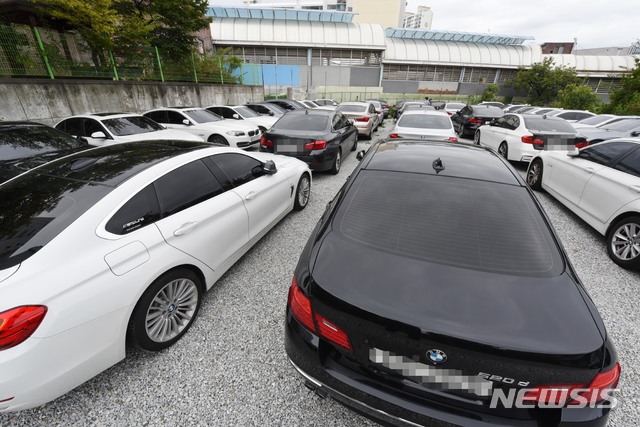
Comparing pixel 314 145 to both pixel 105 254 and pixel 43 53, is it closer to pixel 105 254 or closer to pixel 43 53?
pixel 105 254

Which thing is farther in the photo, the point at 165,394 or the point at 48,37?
the point at 48,37

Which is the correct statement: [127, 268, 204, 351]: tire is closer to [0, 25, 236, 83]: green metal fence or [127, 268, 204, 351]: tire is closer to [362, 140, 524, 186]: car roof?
[362, 140, 524, 186]: car roof

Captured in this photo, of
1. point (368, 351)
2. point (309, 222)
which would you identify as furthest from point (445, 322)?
point (309, 222)

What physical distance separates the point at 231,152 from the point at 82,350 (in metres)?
2.35

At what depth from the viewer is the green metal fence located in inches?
305

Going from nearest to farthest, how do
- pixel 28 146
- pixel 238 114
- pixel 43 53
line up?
pixel 28 146 < pixel 43 53 < pixel 238 114

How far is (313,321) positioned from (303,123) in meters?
5.75

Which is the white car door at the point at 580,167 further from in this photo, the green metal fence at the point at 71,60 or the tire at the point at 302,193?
the green metal fence at the point at 71,60

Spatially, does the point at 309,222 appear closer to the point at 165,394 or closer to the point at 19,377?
the point at 165,394

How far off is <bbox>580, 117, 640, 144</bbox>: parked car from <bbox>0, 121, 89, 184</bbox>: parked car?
12.4m

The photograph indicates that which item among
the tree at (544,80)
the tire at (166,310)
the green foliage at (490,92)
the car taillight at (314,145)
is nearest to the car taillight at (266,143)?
the car taillight at (314,145)

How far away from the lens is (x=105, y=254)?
1.83 m

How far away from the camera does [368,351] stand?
1.41 m

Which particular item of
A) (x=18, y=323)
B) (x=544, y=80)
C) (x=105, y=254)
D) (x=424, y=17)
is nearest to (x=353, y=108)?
(x=105, y=254)
